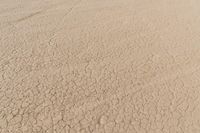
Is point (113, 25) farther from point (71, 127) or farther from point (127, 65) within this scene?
point (71, 127)

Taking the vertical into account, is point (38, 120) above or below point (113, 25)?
below

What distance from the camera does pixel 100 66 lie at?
490cm

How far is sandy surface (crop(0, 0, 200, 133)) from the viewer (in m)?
4.00

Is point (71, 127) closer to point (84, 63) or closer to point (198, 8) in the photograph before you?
point (84, 63)

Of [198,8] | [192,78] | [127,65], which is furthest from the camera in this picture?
[198,8]

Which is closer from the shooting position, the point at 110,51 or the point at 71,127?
the point at 71,127

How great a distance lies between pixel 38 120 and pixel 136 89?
156 centimetres

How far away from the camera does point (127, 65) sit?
491cm

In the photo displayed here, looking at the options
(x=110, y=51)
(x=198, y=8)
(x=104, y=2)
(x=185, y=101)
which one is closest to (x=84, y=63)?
(x=110, y=51)

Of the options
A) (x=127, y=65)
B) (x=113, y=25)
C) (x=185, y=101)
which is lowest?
(x=185, y=101)

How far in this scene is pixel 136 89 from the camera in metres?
4.46

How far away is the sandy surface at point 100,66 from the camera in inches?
157

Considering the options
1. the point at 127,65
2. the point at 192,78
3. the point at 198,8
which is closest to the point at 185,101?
the point at 192,78

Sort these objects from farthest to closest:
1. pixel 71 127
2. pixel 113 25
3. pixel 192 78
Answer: pixel 113 25, pixel 192 78, pixel 71 127
